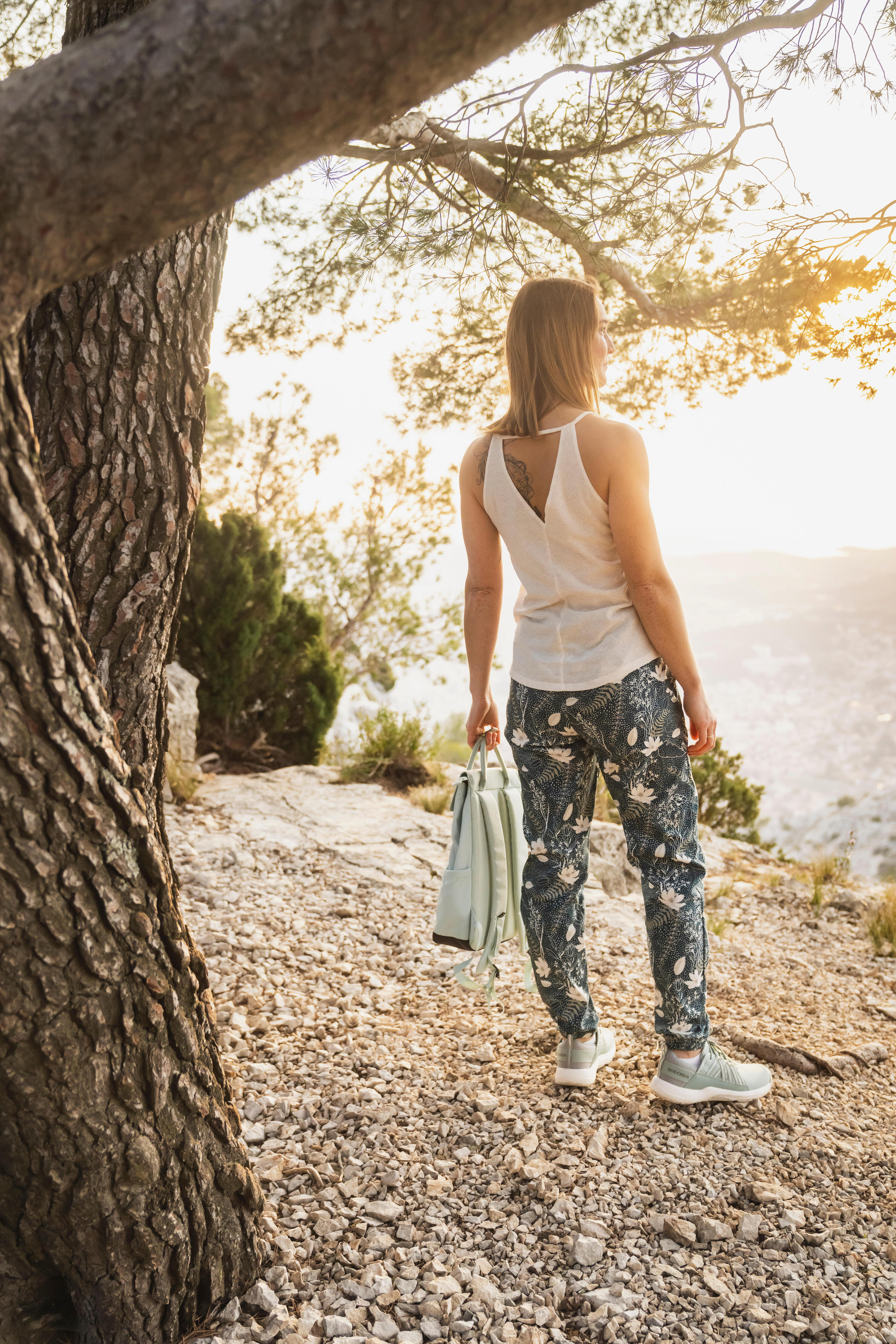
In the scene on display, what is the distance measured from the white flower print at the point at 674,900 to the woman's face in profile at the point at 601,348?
3.73 feet

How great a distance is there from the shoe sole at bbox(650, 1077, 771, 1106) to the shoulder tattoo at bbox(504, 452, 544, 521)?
1.32 metres

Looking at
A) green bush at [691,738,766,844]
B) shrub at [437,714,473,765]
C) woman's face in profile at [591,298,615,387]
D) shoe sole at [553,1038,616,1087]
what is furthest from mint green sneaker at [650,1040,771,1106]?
shrub at [437,714,473,765]

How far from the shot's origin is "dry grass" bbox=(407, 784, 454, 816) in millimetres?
4863

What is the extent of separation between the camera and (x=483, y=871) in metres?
2.00

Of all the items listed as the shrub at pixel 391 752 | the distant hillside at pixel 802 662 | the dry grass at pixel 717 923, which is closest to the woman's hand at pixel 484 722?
the dry grass at pixel 717 923

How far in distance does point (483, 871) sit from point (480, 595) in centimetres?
67

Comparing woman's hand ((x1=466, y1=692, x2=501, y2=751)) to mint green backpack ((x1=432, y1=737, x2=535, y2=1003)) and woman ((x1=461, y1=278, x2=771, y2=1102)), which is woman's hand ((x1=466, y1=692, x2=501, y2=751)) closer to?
mint green backpack ((x1=432, y1=737, x2=535, y2=1003))

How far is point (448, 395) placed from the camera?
12.8 ft

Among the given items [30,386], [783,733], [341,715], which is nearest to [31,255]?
[30,386]

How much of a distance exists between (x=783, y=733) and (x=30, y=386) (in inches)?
918

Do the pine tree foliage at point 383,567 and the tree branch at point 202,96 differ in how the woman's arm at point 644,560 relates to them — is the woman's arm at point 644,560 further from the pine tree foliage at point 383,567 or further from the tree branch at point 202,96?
the pine tree foliage at point 383,567

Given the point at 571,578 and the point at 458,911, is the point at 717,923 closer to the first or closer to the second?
the point at 458,911

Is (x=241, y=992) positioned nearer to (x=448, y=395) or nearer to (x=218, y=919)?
(x=218, y=919)

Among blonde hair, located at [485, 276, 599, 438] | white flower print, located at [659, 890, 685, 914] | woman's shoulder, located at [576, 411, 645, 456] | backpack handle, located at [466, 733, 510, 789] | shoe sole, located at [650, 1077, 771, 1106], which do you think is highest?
blonde hair, located at [485, 276, 599, 438]
